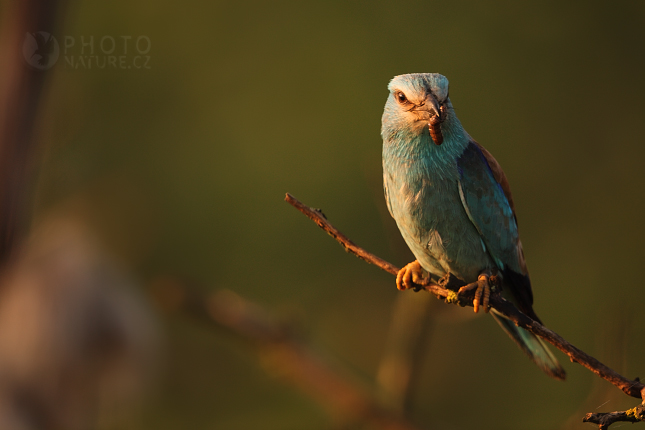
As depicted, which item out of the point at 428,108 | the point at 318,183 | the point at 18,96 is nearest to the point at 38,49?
the point at 18,96

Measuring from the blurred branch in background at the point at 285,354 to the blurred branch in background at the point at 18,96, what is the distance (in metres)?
1.41

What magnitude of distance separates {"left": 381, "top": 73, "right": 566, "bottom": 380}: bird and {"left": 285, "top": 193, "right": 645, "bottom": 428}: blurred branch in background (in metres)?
0.06

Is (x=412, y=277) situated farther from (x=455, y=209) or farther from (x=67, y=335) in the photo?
(x=67, y=335)

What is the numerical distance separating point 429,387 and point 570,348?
6.27 meters

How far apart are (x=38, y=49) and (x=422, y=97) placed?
1836 mm

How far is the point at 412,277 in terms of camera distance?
7.57 ft

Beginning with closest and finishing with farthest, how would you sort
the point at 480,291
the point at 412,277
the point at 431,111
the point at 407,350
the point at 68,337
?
the point at 431,111 < the point at 480,291 < the point at 412,277 < the point at 407,350 < the point at 68,337

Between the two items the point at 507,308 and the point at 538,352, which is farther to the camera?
the point at 538,352

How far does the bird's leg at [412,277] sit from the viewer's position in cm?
215

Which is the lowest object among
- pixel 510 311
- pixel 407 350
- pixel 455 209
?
pixel 407 350

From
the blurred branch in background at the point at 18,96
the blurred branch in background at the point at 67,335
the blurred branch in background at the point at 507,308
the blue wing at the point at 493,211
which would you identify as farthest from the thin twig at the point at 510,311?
the blurred branch in background at the point at 67,335

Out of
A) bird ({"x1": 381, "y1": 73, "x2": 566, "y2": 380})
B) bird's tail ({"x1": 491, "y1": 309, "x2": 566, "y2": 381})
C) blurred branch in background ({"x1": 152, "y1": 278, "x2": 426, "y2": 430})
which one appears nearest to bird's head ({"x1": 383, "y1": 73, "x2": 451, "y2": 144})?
bird ({"x1": 381, "y1": 73, "x2": 566, "y2": 380})

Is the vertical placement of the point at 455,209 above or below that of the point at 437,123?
below

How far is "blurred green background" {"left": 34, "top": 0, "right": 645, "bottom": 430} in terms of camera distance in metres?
6.77
